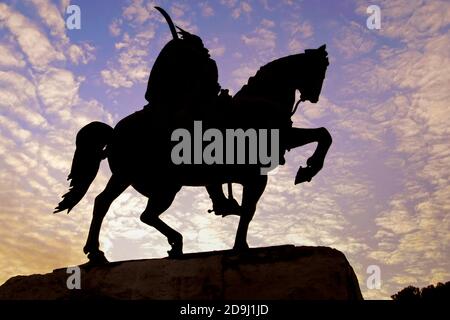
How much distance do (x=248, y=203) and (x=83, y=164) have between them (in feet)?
6.91

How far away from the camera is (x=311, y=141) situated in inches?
261

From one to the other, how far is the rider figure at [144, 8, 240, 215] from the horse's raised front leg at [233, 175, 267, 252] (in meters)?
0.57

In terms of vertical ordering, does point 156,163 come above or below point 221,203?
above

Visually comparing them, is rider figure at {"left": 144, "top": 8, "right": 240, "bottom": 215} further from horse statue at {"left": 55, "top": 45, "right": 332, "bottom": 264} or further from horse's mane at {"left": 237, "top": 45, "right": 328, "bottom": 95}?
horse's mane at {"left": 237, "top": 45, "right": 328, "bottom": 95}

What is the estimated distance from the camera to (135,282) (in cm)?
595

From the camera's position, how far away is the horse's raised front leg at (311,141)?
21.4ft

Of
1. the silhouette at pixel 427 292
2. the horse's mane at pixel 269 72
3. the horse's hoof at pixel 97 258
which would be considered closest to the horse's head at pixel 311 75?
the horse's mane at pixel 269 72

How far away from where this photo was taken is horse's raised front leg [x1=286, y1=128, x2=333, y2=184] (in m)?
6.53

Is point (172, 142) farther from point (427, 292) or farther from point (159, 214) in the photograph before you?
point (427, 292)

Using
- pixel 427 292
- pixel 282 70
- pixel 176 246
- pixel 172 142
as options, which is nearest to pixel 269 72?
pixel 282 70

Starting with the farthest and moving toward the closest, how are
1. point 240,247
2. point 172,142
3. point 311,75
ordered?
point 311,75 → point 172,142 → point 240,247

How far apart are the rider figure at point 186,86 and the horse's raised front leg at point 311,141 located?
3.10ft

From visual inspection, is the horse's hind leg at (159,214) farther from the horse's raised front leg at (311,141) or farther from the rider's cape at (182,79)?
the horse's raised front leg at (311,141)
